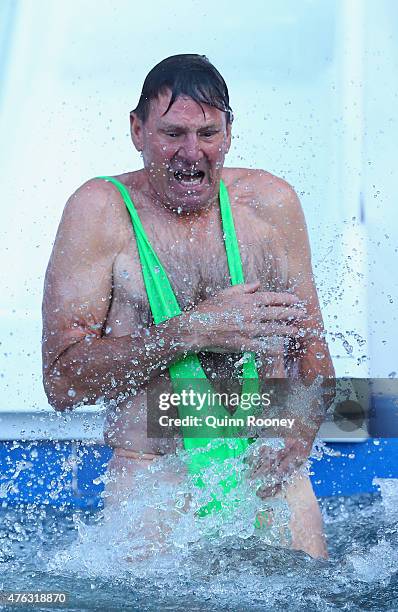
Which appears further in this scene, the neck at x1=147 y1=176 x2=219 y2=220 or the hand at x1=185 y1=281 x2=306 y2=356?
the neck at x1=147 y1=176 x2=219 y2=220

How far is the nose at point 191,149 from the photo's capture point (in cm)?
186

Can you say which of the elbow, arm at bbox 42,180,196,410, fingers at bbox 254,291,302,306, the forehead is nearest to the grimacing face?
the forehead

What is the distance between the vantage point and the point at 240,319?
1807 millimetres

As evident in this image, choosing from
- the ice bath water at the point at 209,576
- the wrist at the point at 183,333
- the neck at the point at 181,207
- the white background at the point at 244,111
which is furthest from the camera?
the white background at the point at 244,111

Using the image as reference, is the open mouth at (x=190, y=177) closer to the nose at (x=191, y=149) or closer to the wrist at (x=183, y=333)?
the nose at (x=191, y=149)

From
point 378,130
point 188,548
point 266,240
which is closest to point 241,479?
point 188,548

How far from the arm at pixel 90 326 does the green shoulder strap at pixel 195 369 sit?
4 centimetres

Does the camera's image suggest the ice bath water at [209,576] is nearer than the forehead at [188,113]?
Yes

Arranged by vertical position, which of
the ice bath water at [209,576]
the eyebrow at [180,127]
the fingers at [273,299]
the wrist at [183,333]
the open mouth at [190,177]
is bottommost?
the ice bath water at [209,576]

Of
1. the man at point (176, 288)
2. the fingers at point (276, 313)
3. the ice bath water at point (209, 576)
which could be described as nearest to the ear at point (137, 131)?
the man at point (176, 288)

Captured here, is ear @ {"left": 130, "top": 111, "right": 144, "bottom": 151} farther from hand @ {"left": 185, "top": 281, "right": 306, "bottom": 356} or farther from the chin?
hand @ {"left": 185, "top": 281, "right": 306, "bottom": 356}

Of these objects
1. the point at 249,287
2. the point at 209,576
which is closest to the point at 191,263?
the point at 249,287

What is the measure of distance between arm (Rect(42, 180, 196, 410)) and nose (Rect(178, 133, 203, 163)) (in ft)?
0.52

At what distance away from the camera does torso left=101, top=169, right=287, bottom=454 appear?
6.15 ft
